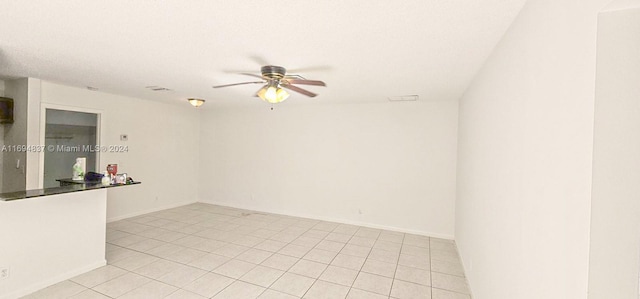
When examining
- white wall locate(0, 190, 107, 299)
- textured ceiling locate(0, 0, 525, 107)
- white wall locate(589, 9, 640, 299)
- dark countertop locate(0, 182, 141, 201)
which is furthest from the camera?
white wall locate(0, 190, 107, 299)

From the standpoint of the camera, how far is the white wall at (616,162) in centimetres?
76

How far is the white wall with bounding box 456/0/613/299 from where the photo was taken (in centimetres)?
88

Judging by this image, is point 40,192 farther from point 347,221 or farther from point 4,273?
point 347,221

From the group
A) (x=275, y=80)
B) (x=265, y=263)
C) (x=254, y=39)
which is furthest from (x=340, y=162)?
(x=254, y=39)

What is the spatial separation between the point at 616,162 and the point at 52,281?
4570mm

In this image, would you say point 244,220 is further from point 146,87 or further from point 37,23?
point 37,23

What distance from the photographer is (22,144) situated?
389 centimetres

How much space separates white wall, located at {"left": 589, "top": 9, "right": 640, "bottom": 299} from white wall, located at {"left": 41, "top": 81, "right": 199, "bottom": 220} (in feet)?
20.3

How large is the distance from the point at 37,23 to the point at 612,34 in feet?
10.9

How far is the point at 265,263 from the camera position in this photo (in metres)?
3.49

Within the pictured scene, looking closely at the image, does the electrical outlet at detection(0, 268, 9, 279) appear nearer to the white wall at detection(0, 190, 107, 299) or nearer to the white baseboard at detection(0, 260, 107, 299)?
the white wall at detection(0, 190, 107, 299)

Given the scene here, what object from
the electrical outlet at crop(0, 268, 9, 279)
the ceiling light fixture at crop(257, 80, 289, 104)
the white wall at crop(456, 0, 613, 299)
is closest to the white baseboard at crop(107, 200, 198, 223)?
the electrical outlet at crop(0, 268, 9, 279)

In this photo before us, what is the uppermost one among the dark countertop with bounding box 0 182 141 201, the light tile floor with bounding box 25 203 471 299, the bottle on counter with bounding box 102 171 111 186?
the bottle on counter with bounding box 102 171 111 186

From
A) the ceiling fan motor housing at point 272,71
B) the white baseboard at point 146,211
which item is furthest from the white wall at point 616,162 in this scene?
the white baseboard at point 146,211
